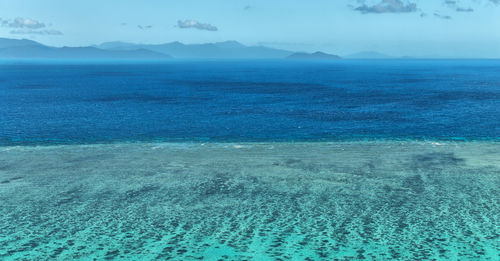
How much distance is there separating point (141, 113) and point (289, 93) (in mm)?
47663

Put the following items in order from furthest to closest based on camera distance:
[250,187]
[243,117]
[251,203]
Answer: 1. [243,117]
2. [250,187]
3. [251,203]

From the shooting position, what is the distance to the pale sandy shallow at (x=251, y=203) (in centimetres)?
2672

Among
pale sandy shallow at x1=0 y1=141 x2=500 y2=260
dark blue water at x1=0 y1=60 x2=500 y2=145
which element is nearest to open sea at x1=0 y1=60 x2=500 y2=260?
pale sandy shallow at x1=0 y1=141 x2=500 y2=260

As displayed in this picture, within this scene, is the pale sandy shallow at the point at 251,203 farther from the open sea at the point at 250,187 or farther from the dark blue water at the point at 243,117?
the dark blue water at the point at 243,117

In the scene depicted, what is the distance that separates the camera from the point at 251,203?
34031mm

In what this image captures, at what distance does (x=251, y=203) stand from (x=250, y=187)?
12.2 feet

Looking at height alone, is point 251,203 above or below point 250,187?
below

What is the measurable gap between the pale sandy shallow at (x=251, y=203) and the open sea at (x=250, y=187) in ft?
0.40

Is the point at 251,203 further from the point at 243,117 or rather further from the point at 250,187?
the point at 243,117

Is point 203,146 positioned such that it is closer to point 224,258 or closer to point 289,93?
point 224,258

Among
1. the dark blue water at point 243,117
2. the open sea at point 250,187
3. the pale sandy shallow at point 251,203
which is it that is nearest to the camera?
the pale sandy shallow at point 251,203

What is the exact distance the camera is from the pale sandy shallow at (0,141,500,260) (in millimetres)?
26719

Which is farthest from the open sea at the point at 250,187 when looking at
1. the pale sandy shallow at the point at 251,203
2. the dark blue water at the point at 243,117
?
the dark blue water at the point at 243,117

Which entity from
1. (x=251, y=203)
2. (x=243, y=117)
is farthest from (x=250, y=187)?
(x=243, y=117)
